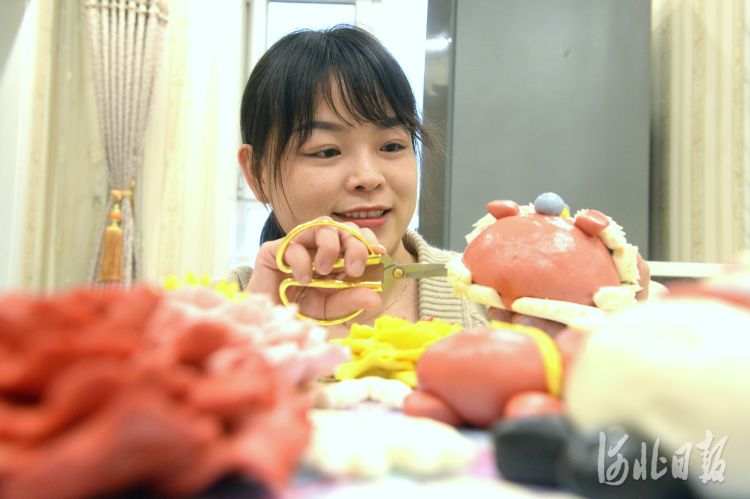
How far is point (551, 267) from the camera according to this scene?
403 millimetres

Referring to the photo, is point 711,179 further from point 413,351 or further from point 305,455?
point 305,455

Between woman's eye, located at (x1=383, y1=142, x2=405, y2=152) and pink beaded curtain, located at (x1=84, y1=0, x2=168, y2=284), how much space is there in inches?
70.0

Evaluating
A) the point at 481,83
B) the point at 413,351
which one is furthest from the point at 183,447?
the point at 481,83

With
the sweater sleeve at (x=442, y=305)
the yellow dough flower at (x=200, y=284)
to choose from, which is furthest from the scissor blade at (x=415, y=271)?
the sweater sleeve at (x=442, y=305)

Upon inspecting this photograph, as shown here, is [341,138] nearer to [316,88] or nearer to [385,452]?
[316,88]

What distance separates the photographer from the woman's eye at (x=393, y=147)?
912 mm

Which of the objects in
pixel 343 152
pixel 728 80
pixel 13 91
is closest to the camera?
pixel 343 152

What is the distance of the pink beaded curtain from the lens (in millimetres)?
2383

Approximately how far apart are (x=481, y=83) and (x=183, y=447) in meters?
1.66

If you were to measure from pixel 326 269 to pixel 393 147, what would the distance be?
390mm

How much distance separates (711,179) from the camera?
161 cm

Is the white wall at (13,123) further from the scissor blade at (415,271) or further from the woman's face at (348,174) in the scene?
the scissor blade at (415,271)

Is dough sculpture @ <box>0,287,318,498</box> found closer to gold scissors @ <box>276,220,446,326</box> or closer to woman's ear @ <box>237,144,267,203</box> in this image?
gold scissors @ <box>276,220,446,326</box>

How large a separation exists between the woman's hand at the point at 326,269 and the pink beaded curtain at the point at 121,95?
1.89 metres
